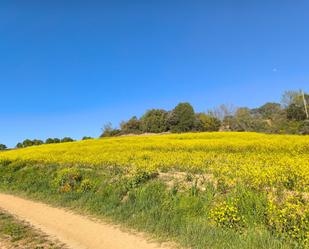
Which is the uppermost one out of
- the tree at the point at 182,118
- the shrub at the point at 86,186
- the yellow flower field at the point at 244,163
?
the tree at the point at 182,118

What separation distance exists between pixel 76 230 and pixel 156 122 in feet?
191

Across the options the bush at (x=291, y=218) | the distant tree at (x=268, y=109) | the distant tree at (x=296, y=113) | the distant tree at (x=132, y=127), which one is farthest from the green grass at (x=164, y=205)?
the distant tree at (x=268, y=109)

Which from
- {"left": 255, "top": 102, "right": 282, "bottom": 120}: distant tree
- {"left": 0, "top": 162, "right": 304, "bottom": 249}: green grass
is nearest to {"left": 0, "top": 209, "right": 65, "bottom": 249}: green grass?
{"left": 0, "top": 162, "right": 304, "bottom": 249}: green grass

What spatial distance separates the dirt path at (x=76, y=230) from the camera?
7.19m

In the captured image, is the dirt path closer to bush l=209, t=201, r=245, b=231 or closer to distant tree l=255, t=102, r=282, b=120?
bush l=209, t=201, r=245, b=231

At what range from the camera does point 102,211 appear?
10.1 metres

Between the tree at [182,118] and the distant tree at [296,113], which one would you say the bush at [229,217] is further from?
the tree at [182,118]

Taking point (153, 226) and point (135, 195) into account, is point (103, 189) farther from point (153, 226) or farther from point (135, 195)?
point (153, 226)

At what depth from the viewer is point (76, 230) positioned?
27.6 feet

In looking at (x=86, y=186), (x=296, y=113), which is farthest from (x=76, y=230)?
(x=296, y=113)

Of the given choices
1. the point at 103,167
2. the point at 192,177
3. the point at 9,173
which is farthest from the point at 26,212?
the point at 9,173

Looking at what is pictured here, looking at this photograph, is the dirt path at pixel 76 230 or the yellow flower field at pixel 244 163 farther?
the yellow flower field at pixel 244 163

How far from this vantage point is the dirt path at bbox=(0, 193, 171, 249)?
719 cm

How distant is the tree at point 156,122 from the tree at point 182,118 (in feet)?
5.69
